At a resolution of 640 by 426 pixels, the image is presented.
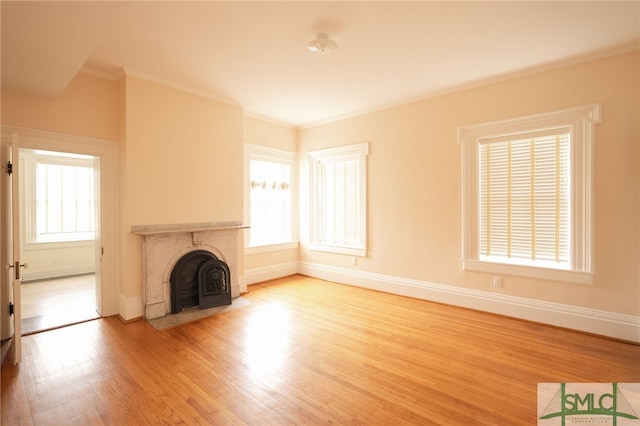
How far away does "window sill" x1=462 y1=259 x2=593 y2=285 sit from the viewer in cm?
344

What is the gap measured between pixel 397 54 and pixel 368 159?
2070 mm

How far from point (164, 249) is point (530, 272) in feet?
14.8

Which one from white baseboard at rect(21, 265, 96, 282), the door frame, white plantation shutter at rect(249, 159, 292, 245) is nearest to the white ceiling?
the door frame

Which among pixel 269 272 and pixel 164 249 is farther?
pixel 269 272

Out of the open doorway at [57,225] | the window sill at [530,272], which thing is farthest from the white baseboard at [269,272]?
the window sill at [530,272]

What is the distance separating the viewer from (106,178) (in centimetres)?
383

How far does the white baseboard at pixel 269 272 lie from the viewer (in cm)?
544

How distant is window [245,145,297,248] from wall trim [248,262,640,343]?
61cm

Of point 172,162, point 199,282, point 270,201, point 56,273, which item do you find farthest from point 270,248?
point 56,273

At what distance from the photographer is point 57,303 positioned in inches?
177

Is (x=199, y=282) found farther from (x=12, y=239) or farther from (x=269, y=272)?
(x=12, y=239)

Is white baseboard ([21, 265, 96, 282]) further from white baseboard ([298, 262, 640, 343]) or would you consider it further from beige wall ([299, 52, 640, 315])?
white baseboard ([298, 262, 640, 343])

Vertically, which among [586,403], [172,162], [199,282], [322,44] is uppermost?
[322,44]

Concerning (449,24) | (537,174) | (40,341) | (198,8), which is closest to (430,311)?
(537,174)
